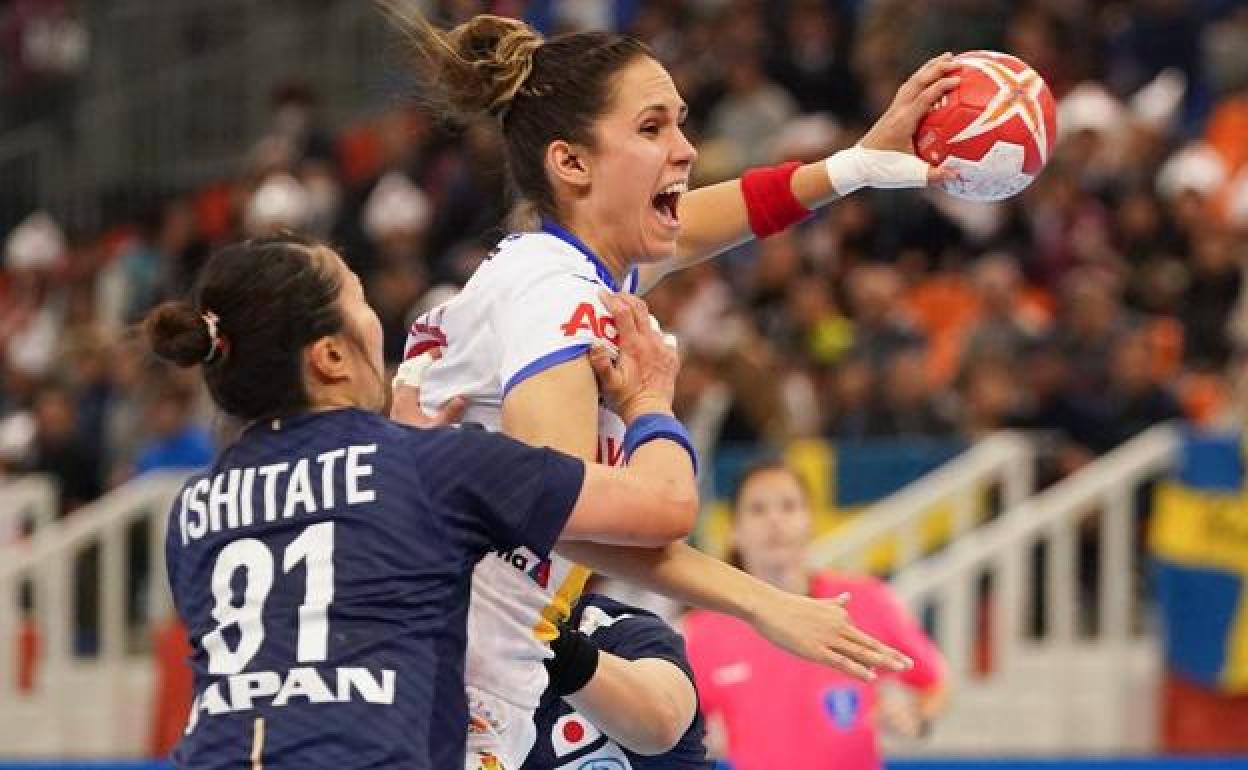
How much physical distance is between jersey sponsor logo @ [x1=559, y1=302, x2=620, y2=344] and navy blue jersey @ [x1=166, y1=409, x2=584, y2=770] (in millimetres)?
402

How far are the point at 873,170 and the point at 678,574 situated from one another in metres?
1.07

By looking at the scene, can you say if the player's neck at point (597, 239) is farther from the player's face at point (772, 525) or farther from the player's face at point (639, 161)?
the player's face at point (772, 525)

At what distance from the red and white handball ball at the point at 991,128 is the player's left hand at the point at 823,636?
951mm

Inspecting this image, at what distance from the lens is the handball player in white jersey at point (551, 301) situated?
4.14 metres

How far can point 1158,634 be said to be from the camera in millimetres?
10195

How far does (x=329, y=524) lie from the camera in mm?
3705

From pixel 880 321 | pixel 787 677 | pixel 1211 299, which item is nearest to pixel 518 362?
pixel 787 677

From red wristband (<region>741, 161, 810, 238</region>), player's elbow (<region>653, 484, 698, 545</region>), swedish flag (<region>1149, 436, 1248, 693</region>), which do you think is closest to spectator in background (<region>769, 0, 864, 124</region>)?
swedish flag (<region>1149, 436, 1248, 693</region>)

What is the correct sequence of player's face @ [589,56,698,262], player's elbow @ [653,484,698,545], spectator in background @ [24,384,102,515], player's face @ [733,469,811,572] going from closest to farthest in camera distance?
1. player's elbow @ [653,484,698,545]
2. player's face @ [589,56,698,262]
3. player's face @ [733,469,811,572]
4. spectator in background @ [24,384,102,515]

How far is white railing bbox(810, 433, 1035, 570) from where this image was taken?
10430 mm

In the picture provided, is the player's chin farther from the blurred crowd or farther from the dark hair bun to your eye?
the blurred crowd

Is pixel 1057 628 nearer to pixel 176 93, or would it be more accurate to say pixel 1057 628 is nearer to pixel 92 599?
pixel 92 599

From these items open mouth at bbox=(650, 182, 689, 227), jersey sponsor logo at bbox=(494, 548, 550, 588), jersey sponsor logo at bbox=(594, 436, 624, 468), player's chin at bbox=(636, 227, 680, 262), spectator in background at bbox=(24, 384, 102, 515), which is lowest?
jersey sponsor logo at bbox=(494, 548, 550, 588)

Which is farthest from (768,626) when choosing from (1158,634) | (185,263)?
(185,263)
